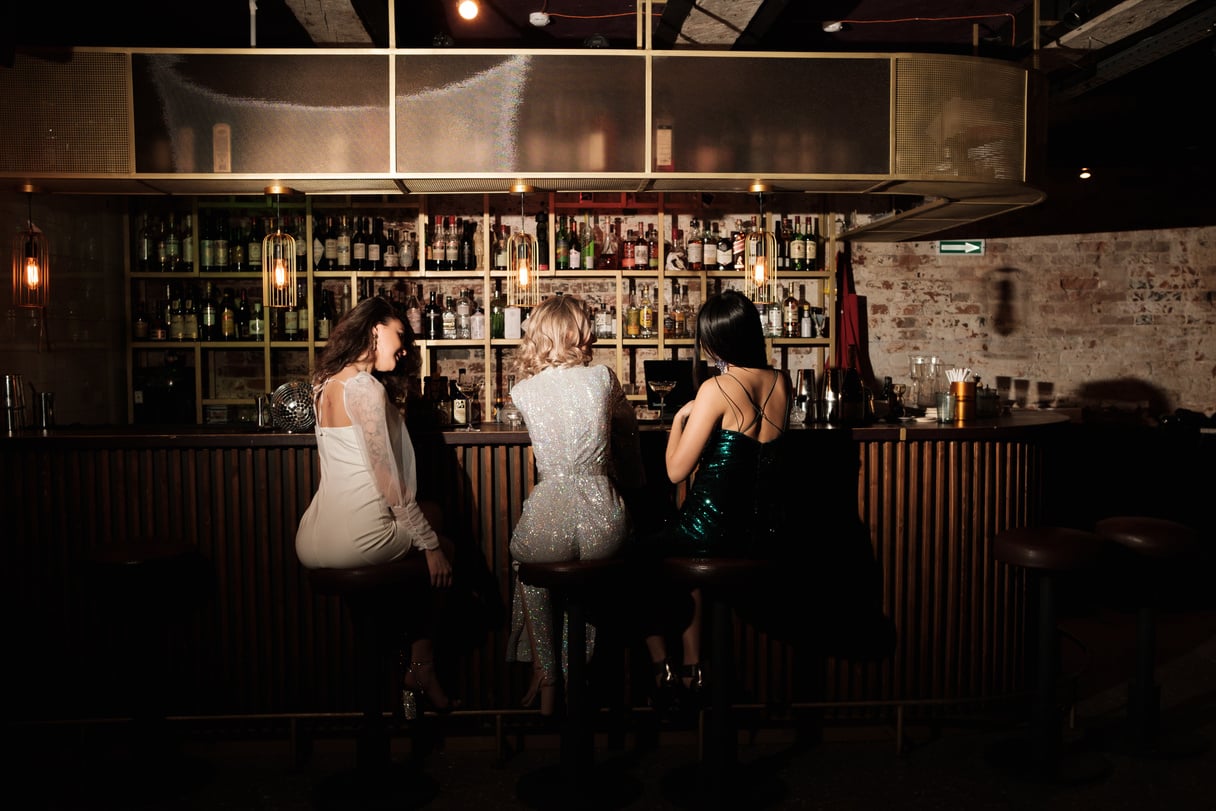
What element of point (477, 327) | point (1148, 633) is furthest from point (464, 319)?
point (1148, 633)

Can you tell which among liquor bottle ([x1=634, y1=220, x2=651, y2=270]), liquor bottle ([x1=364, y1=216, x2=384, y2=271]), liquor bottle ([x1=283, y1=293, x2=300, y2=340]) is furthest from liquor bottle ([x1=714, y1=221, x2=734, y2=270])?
liquor bottle ([x1=283, y1=293, x2=300, y2=340])

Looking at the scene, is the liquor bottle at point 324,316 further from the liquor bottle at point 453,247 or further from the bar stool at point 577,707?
the bar stool at point 577,707

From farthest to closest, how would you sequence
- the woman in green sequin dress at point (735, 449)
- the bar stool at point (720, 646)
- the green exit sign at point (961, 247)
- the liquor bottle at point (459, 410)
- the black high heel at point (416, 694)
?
the green exit sign at point (961, 247) < the liquor bottle at point (459, 410) < the black high heel at point (416, 694) < the woman in green sequin dress at point (735, 449) < the bar stool at point (720, 646)

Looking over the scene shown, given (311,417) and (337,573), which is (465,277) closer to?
(311,417)

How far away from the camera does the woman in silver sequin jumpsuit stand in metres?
2.90

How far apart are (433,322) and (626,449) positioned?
3.20 meters

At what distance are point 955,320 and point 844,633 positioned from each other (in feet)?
12.4

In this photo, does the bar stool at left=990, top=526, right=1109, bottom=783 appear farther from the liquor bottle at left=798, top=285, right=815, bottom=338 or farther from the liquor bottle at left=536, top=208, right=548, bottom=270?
the liquor bottle at left=536, top=208, right=548, bottom=270

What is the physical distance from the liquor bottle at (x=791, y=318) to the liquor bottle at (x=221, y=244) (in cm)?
369

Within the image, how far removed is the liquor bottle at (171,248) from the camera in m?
5.87

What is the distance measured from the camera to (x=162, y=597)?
328 cm

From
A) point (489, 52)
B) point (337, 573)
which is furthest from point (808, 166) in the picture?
point (337, 573)

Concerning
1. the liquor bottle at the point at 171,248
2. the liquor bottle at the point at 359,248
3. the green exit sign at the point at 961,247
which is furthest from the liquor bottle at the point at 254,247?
the green exit sign at the point at 961,247

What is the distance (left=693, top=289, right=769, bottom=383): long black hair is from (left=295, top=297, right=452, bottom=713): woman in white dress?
3.40ft
